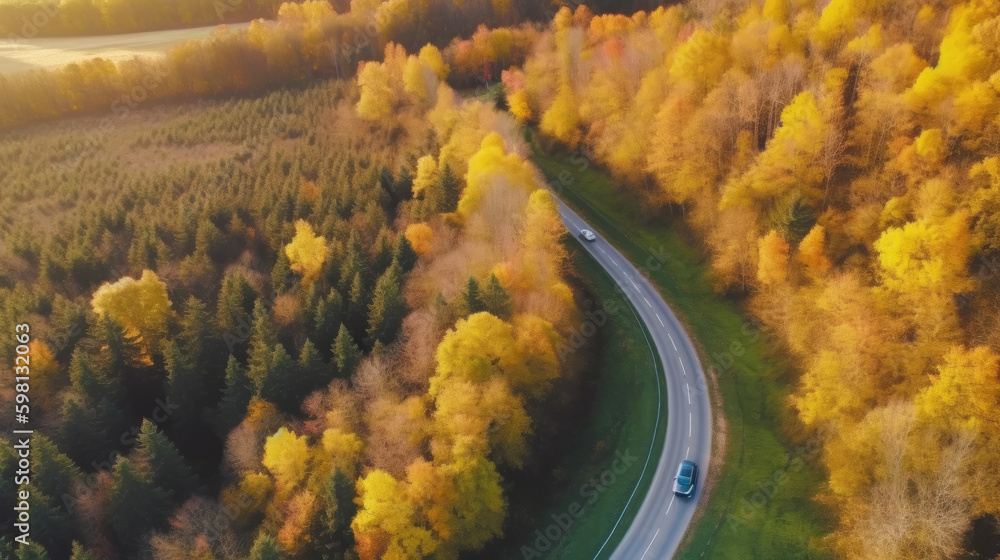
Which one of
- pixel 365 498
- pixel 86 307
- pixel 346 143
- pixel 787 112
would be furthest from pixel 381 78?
pixel 365 498

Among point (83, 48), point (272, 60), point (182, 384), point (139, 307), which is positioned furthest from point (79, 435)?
point (83, 48)

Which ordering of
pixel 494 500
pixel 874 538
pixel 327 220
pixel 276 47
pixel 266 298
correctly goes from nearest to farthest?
pixel 874 538
pixel 494 500
pixel 266 298
pixel 327 220
pixel 276 47

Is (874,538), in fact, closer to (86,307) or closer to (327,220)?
(327,220)

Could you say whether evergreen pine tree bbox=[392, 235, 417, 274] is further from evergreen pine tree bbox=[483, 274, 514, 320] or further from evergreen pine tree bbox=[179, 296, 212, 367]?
evergreen pine tree bbox=[179, 296, 212, 367]

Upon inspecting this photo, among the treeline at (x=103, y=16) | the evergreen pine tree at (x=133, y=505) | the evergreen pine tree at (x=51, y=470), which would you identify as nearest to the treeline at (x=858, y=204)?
the evergreen pine tree at (x=133, y=505)

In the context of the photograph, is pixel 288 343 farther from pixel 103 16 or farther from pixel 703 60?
pixel 103 16
